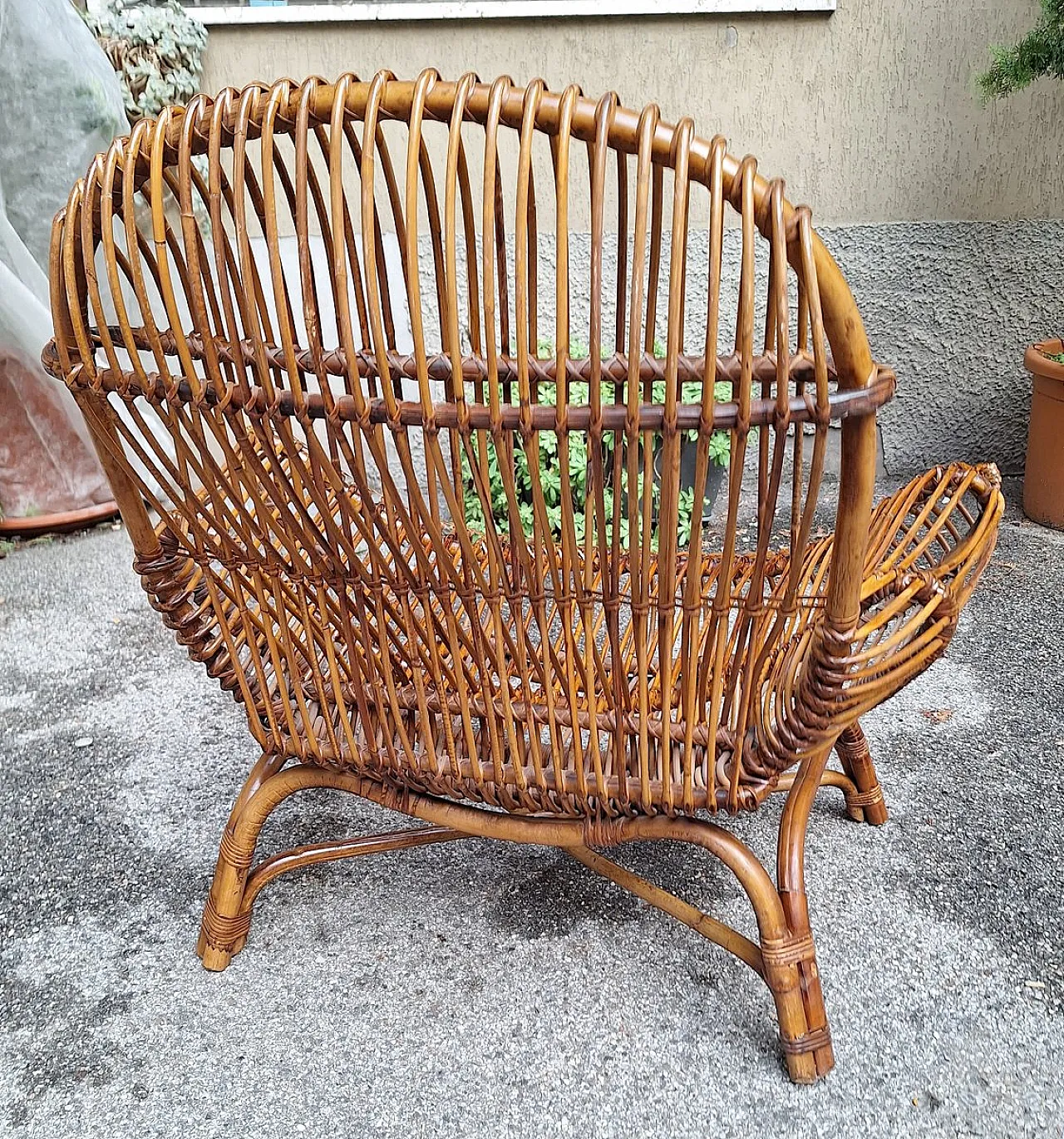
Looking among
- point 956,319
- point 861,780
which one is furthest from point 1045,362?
point 861,780

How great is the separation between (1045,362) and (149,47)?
284 centimetres

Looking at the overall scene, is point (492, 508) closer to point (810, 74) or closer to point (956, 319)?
point (810, 74)

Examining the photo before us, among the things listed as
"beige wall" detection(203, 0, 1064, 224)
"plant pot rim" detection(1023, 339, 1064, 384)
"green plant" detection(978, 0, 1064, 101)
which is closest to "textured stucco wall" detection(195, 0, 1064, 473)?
"beige wall" detection(203, 0, 1064, 224)

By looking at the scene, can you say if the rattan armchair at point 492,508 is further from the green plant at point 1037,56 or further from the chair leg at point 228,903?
the green plant at point 1037,56

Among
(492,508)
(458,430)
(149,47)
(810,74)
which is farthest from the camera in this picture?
(810,74)

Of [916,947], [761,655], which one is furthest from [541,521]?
[916,947]

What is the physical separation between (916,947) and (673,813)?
554mm

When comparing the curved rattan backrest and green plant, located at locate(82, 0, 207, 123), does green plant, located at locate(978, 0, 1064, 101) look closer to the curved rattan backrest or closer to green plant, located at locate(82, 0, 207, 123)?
the curved rattan backrest

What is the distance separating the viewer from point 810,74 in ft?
10.2

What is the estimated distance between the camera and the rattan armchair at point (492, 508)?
876mm

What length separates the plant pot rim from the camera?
2.82m

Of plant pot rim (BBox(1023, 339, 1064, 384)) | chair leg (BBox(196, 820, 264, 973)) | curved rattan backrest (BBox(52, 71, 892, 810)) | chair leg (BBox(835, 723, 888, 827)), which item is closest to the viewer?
curved rattan backrest (BBox(52, 71, 892, 810))

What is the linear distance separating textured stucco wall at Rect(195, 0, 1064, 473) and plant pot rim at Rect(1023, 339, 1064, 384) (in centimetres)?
33

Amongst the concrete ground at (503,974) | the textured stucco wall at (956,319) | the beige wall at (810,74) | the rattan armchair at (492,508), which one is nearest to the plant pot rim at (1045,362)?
the textured stucco wall at (956,319)
